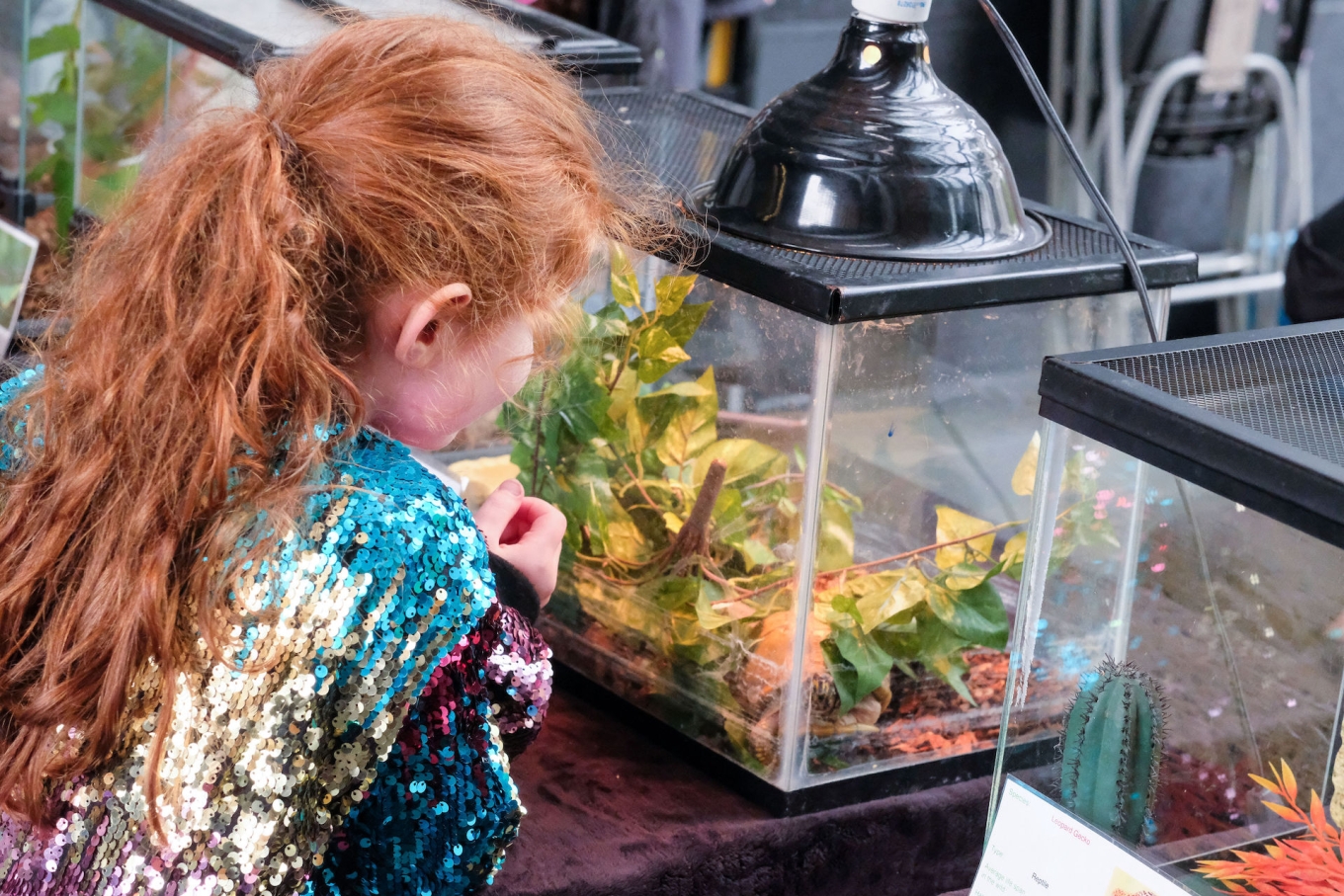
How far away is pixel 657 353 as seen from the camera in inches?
39.5

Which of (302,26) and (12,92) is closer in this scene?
(302,26)

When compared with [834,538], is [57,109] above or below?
above

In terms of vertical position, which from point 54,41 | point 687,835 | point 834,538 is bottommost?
point 687,835

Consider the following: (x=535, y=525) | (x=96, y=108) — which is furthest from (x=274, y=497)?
(x=96, y=108)

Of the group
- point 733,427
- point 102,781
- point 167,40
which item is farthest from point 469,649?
point 167,40

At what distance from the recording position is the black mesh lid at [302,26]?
119 cm

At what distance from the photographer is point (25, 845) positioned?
0.75 m

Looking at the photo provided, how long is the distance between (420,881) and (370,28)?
47cm

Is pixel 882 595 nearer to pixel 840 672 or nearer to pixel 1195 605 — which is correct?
pixel 840 672

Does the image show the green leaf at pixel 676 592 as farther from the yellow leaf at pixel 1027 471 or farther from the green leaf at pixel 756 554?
the yellow leaf at pixel 1027 471

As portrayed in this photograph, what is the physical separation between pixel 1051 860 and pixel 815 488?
0.97 feet

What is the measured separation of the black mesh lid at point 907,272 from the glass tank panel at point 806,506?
3 cm

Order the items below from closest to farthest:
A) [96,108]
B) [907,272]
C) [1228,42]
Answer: [907,272] → [96,108] → [1228,42]

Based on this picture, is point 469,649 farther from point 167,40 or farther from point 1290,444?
point 167,40
